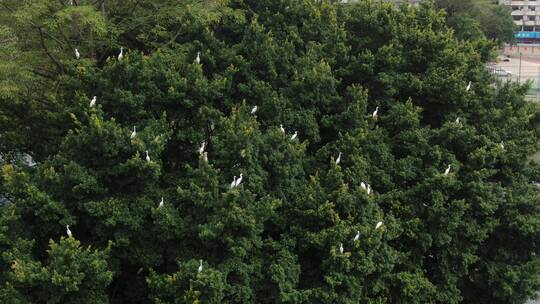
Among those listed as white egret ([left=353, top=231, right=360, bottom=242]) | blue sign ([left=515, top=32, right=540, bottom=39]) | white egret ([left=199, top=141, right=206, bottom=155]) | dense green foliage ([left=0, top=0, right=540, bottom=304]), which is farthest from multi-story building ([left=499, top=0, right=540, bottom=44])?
white egret ([left=353, top=231, right=360, bottom=242])

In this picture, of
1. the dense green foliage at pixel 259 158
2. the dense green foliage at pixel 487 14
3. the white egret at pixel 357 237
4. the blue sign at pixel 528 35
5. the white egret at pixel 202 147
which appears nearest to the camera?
the dense green foliage at pixel 259 158

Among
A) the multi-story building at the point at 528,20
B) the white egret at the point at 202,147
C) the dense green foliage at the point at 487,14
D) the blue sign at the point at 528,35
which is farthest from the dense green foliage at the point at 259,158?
the multi-story building at the point at 528,20

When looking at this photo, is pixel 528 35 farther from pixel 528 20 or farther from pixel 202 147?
pixel 202 147

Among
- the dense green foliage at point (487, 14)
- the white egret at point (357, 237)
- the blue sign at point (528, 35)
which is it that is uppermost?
the white egret at point (357, 237)

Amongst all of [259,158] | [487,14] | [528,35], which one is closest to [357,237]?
[259,158]

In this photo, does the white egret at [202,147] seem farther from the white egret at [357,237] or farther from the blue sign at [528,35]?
the blue sign at [528,35]
